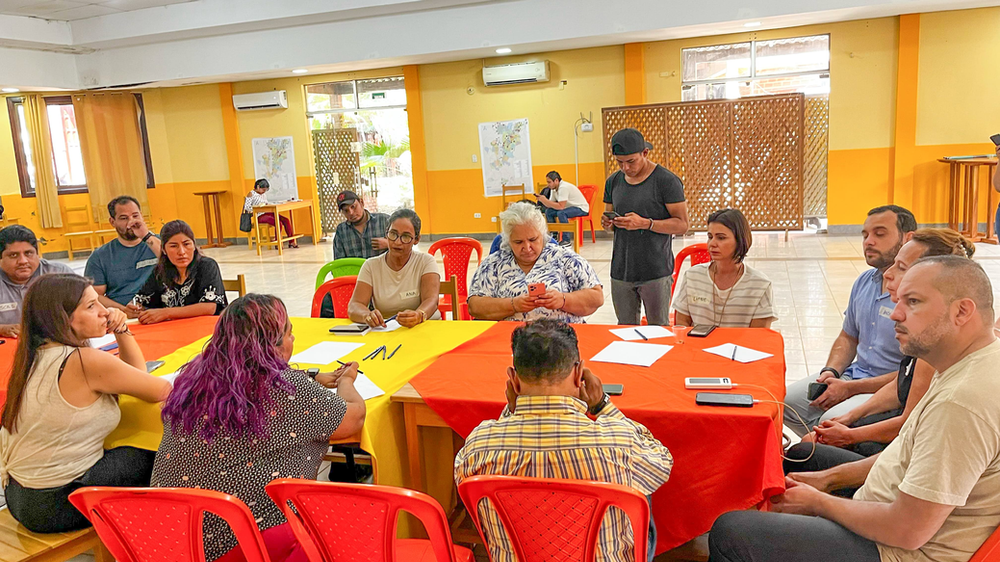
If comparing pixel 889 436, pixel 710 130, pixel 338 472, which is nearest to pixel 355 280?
pixel 338 472

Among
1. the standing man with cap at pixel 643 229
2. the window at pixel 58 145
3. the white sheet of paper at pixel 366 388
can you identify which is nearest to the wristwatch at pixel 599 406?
the white sheet of paper at pixel 366 388

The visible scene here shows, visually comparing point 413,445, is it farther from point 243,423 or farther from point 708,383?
point 708,383

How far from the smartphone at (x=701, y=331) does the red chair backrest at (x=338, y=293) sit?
6.27 feet

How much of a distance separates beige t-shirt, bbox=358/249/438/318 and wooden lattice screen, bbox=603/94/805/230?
697 centimetres

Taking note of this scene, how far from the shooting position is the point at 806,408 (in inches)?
114

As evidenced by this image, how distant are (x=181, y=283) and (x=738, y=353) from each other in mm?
2821

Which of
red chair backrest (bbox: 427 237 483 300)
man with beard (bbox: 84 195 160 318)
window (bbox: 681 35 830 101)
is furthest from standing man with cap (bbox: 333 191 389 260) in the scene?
window (bbox: 681 35 830 101)

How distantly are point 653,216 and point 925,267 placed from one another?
2.35 metres

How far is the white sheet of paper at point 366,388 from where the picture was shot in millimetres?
2348

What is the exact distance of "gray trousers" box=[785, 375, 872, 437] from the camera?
265 cm

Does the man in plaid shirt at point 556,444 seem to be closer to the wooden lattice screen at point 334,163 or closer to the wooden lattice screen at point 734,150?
the wooden lattice screen at point 734,150

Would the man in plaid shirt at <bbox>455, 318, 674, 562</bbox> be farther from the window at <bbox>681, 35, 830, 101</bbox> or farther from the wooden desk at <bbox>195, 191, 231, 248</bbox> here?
the wooden desk at <bbox>195, 191, 231, 248</bbox>

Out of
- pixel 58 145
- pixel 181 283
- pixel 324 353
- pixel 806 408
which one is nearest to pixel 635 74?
pixel 181 283

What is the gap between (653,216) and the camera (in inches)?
155
